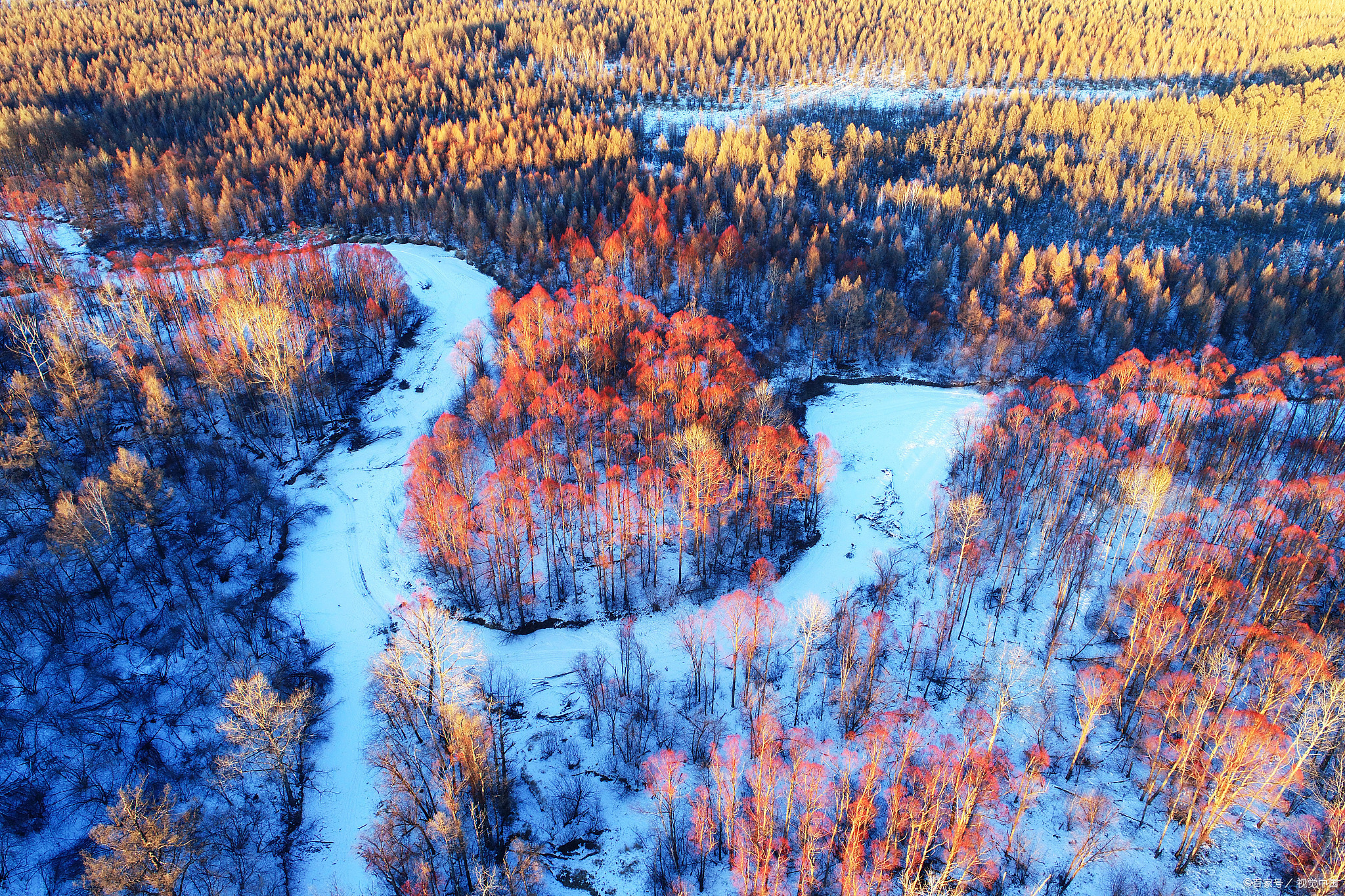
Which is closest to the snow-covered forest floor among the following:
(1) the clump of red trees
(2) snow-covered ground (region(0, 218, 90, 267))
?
(1) the clump of red trees

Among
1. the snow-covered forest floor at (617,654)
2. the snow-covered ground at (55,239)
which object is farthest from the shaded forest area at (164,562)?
the snow-covered ground at (55,239)

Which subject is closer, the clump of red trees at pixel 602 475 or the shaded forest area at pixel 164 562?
the shaded forest area at pixel 164 562

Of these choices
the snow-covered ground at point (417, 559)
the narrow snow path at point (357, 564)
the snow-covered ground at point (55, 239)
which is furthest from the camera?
the snow-covered ground at point (55, 239)

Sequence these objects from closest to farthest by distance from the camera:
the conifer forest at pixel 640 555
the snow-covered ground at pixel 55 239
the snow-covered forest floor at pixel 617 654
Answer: the conifer forest at pixel 640 555 → the snow-covered forest floor at pixel 617 654 → the snow-covered ground at pixel 55 239

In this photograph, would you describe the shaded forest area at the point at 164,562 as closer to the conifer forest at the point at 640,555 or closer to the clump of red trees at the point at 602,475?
the conifer forest at the point at 640,555

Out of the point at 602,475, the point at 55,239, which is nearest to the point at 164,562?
the point at 602,475

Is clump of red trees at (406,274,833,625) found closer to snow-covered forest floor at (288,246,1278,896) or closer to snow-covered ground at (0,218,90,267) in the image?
snow-covered forest floor at (288,246,1278,896)

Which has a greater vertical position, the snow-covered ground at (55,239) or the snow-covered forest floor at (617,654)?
the snow-covered ground at (55,239)

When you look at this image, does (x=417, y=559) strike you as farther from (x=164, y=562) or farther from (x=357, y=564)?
(x=164, y=562)
